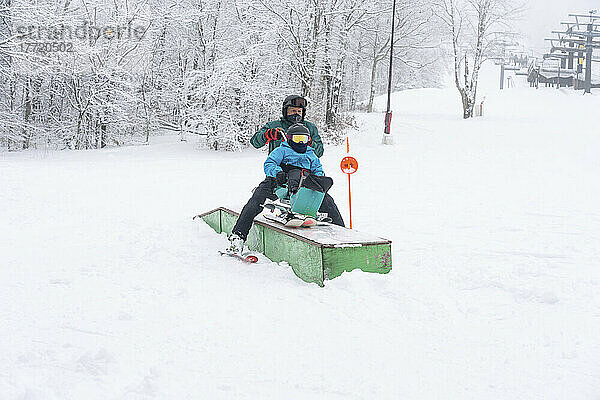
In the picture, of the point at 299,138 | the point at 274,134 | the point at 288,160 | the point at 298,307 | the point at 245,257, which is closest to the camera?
the point at 298,307

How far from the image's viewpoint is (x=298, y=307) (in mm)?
3771

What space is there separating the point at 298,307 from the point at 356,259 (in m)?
0.82

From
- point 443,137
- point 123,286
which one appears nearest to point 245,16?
point 443,137

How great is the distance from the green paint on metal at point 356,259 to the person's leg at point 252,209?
4.17ft

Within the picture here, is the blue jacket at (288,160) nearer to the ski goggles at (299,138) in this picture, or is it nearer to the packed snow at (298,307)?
the ski goggles at (299,138)

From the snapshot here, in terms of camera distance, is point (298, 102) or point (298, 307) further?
point (298, 102)

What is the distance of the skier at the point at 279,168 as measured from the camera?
5.23 m

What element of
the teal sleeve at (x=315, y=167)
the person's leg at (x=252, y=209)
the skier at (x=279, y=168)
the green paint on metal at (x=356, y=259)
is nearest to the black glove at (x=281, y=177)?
the skier at (x=279, y=168)

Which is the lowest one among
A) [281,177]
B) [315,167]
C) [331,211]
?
[331,211]

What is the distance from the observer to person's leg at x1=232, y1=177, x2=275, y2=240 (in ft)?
17.2

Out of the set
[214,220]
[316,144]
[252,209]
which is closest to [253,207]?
[252,209]

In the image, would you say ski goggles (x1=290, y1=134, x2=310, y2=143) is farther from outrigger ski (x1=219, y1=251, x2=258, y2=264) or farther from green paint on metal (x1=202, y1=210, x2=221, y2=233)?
green paint on metal (x1=202, y1=210, x2=221, y2=233)

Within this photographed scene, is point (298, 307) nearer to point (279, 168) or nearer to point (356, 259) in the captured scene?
point (356, 259)

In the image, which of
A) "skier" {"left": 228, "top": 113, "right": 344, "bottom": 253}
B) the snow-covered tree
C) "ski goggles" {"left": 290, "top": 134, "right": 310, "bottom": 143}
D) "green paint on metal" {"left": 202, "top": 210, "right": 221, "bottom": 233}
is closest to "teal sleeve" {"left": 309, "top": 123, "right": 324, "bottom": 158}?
"skier" {"left": 228, "top": 113, "right": 344, "bottom": 253}
